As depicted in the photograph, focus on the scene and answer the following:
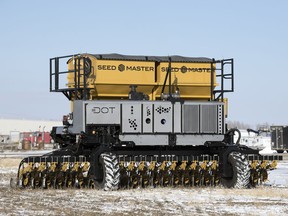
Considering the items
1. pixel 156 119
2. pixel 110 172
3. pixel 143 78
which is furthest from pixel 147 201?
pixel 143 78

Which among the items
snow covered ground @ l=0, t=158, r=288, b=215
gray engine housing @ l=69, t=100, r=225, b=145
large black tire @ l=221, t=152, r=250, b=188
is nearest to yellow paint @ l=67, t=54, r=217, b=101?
gray engine housing @ l=69, t=100, r=225, b=145

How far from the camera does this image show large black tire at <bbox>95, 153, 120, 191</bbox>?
18.8 metres

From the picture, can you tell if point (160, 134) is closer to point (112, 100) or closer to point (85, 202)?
point (112, 100)

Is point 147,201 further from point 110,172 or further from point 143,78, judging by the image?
point 143,78

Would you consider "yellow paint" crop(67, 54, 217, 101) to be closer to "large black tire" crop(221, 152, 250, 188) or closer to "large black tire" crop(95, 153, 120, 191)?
→ "large black tire" crop(95, 153, 120, 191)

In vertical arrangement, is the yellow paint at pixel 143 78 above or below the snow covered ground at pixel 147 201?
above

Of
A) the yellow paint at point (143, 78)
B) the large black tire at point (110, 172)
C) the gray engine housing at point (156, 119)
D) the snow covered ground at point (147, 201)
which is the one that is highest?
the yellow paint at point (143, 78)

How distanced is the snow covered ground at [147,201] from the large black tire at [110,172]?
0.30 metres

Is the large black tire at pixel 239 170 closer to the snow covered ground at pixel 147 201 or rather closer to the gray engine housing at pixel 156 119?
the snow covered ground at pixel 147 201

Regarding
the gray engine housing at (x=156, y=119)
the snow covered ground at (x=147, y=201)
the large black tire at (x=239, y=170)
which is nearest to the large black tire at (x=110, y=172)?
the snow covered ground at (x=147, y=201)

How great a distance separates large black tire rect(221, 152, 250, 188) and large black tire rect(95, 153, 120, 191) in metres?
3.56

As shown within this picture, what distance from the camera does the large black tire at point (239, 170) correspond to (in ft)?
65.0

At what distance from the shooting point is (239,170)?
19859 millimetres

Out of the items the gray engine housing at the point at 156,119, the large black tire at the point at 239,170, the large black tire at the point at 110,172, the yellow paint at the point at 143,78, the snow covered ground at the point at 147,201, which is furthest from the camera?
the yellow paint at the point at 143,78
